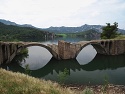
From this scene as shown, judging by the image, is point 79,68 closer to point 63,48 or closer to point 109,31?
point 63,48

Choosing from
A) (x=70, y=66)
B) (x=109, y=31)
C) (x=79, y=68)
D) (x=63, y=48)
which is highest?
(x=109, y=31)

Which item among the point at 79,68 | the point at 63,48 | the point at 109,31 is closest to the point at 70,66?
the point at 79,68

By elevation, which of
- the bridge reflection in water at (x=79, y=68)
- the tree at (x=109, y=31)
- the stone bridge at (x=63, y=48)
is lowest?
the bridge reflection in water at (x=79, y=68)

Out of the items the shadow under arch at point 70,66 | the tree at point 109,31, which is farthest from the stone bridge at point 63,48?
the tree at point 109,31

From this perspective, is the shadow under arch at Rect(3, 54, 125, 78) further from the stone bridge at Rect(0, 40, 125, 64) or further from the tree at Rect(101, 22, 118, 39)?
the tree at Rect(101, 22, 118, 39)

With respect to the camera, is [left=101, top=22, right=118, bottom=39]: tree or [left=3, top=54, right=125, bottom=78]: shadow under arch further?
[left=101, top=22, right=118, bottom=39]: tree

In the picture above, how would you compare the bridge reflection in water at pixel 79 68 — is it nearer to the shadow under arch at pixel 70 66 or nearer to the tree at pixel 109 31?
the shadow under arch at pixel 70 66

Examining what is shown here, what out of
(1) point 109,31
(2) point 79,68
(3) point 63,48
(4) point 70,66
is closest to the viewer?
(2) point 79,68

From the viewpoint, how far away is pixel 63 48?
5916cm

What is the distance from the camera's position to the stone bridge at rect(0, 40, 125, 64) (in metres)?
55.8

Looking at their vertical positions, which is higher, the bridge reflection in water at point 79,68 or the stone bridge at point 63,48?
the stone bridge at point 63,48

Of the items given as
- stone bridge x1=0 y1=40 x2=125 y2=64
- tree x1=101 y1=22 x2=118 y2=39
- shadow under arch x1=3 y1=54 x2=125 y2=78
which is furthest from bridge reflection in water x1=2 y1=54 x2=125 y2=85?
tree x1=101 y1=22 x2=118 y2=39

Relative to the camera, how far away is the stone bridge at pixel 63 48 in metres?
55.8

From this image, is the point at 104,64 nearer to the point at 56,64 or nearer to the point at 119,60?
the point at 119,60
